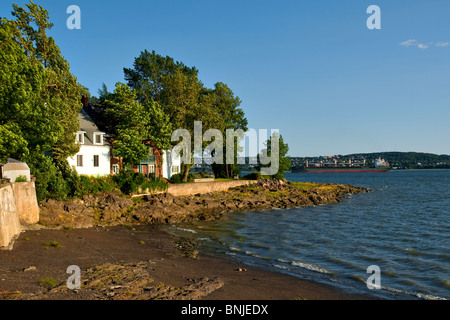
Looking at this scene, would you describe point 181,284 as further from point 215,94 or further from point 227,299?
point 215,94

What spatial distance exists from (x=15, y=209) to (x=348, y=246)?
2515 centimetres

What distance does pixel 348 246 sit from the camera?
85.7ft

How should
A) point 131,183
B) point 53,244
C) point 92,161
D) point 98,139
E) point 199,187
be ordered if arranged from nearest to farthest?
point 53,244 → point 131,183 → point 92,161 → point 98,139 → point 199,187

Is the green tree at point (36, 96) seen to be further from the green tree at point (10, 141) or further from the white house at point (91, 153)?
the white house at point (91, 153)

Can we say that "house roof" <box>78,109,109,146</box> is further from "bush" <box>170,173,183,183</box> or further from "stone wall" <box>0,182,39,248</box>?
"stone wall" <box>0,182,39,248</box>

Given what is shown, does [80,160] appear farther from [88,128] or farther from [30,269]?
[30,269]

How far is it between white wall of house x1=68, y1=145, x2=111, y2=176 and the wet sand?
1783 centimetres

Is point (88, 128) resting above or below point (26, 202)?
above

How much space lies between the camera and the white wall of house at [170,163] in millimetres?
56062

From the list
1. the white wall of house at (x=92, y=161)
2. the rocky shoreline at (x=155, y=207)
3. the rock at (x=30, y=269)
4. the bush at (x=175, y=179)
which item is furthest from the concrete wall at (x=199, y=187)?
the rock at (x=30, y=269)

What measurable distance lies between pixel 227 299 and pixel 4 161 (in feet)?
74.3

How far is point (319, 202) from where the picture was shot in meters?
56.3

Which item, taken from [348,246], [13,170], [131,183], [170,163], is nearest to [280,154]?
[170,163]
